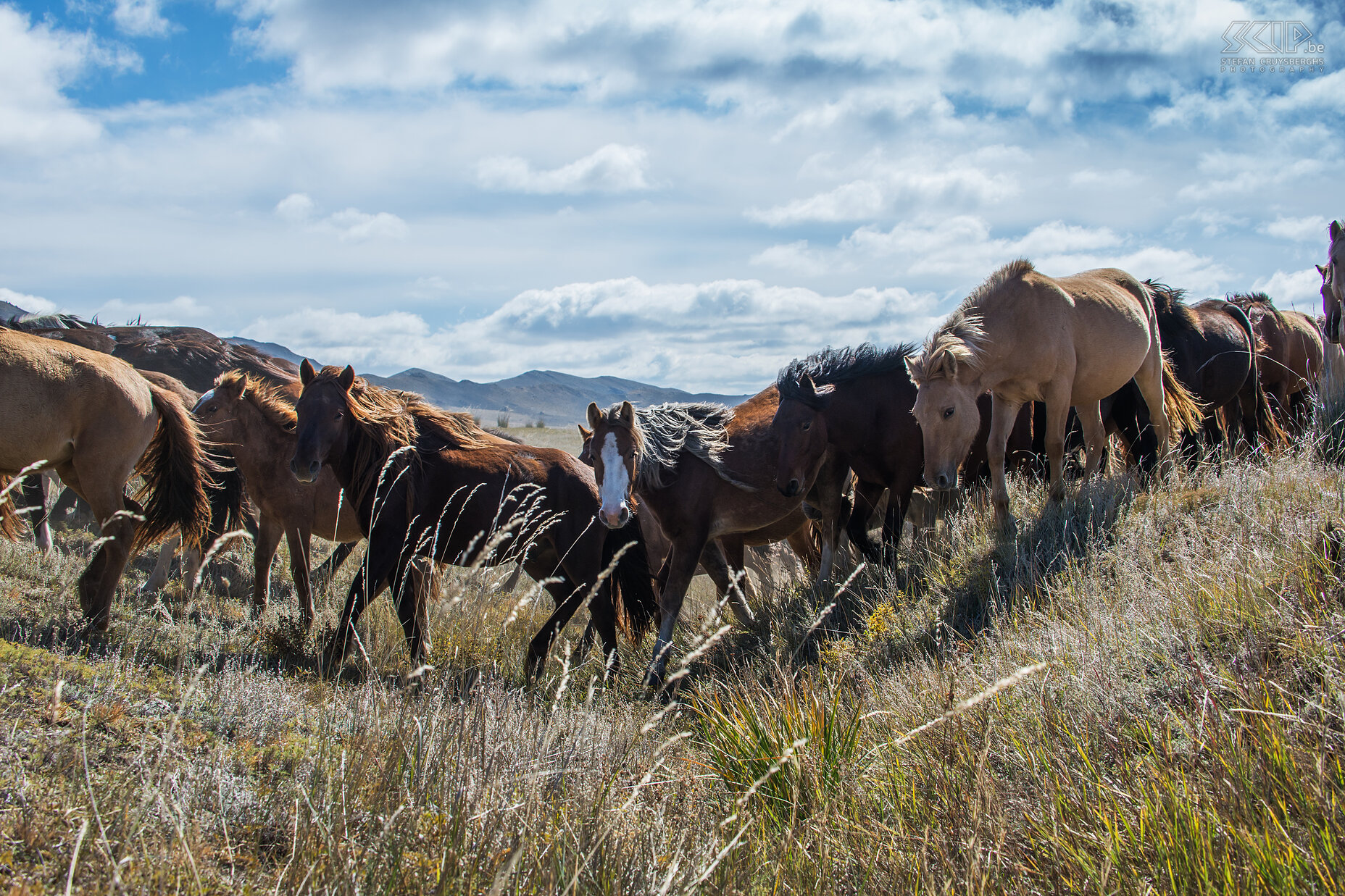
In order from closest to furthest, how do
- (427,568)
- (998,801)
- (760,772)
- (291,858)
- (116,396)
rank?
(291,858), (998,801), (760,772), (116,396), (427,568)

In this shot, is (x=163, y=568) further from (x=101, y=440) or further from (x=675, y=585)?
(x=675, y=585)

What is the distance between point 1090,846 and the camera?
8.01 feet

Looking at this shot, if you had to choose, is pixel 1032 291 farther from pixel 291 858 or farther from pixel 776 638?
pixel 291 858

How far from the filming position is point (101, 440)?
223 inches

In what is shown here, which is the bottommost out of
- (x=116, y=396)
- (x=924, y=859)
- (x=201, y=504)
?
(x=924, y=859)

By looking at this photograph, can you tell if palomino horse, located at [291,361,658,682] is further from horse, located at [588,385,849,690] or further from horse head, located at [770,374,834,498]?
horse head, located at [770,374,834,498]

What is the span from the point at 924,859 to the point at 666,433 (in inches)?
182

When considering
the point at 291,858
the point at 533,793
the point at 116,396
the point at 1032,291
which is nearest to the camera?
the point at 291,858

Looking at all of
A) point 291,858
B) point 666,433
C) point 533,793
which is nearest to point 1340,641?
point 533,793

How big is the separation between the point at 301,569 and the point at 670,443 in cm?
366

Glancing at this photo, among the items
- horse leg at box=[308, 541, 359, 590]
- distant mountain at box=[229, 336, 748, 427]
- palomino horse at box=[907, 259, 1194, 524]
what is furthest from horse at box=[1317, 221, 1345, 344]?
distant mountain at box=[229, 336, 748, 427]

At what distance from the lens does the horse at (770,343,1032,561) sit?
686 centimetres

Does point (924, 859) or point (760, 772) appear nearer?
point (924, 859)

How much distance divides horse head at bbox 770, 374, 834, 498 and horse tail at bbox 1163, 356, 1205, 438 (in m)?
3.15
